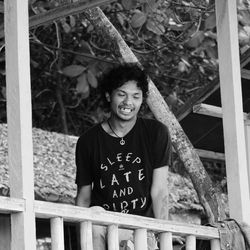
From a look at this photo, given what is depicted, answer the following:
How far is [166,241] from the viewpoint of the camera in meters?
5.66

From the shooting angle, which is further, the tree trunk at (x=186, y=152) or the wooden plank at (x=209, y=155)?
the wooden plank at (x=209, y=155)

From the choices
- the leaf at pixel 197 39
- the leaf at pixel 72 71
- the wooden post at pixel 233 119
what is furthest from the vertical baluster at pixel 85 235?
the leaf at pixel 197 39

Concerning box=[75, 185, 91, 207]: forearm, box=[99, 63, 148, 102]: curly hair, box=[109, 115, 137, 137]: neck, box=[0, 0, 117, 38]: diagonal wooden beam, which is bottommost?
box=[75, 185, 91, 207]: forearm

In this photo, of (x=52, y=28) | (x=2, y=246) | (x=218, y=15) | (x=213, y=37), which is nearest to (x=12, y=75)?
(x=2, y=246)

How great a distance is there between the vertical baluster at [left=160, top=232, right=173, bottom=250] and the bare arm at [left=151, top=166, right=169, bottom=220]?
53cm

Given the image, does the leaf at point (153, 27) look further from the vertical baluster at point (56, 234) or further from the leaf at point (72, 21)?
the vertical baluster at point (56, 234)

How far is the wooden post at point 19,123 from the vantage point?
4801 mm

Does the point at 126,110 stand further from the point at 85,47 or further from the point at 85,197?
the point at 85,47

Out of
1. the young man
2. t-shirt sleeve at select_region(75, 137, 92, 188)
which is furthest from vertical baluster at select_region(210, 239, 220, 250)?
t-shirt sleeve at select_region(75, 137, 92, 188)

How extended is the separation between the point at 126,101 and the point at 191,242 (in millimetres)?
1008

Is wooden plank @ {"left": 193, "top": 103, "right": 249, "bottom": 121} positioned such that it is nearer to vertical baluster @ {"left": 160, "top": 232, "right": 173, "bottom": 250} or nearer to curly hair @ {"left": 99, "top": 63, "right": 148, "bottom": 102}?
curly hair @ {"left": 99, "top": 63, "right": 148, "bottom": 102}

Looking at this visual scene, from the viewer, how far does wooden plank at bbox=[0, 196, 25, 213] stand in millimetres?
4680

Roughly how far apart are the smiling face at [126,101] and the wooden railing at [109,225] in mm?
859

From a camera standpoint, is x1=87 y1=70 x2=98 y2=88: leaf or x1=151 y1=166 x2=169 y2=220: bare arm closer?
x1=151 y1=166 x2=169 y2=220: bare arm
